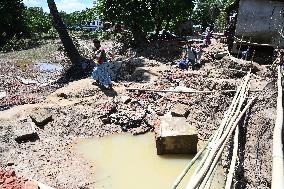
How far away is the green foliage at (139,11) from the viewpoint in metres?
19.4

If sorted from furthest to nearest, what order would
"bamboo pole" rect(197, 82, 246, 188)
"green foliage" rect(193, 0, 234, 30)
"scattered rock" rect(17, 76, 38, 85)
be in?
"green foliage" rect(193, 0, 234, 30) → "scattered rock" rect(17, 76, 38, 85) → "bamboo pole" rect(197, 82, 246, 188)

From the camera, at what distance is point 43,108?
9336 millimetres

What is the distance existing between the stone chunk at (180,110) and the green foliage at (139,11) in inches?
437

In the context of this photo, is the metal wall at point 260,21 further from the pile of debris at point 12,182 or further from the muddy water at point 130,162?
the pile of debris at point 12,182

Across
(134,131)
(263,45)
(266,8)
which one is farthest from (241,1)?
(134,131)

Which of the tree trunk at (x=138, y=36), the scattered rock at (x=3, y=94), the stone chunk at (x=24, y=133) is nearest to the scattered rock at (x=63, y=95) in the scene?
the scattered rock at (x=3, y=94)

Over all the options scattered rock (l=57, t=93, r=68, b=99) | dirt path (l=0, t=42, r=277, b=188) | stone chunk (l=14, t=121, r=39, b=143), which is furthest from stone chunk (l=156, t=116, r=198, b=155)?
scattered rock (l=57, t=93, r=68, b=99)

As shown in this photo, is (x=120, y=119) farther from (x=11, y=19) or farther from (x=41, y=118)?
(x=11, y=19)

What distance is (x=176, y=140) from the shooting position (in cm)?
726

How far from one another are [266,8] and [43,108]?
1170 centimetres

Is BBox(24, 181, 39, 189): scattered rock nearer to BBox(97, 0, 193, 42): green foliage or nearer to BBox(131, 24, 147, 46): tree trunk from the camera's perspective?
BBox(97, 0, 193, 42): green foliage

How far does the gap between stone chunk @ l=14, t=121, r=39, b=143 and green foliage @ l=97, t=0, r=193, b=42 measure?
40.4 feet

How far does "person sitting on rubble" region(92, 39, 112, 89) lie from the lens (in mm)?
10473

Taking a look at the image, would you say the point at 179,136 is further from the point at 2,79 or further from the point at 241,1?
the point at 241,1
